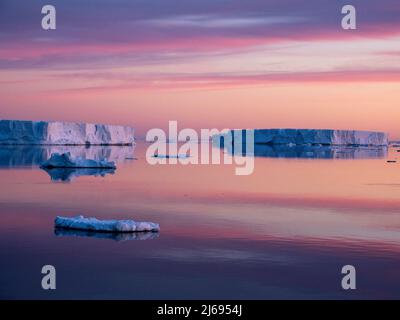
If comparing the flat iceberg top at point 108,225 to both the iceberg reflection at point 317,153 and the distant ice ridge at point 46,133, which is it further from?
the distant ice ridge at point 46,133

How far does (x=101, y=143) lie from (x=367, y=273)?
192ft

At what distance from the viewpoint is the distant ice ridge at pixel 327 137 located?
70.0 metres

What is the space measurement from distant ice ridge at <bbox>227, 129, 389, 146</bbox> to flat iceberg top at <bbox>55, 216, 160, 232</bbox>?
58.9m

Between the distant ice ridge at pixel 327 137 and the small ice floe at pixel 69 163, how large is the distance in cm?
4299

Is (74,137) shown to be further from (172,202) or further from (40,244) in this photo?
(40,244)

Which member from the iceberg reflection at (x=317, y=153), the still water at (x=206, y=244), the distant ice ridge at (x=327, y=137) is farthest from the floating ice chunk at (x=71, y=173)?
the distant ice ridge at (x=327, y=137)

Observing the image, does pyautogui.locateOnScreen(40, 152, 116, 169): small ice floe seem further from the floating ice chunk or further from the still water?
the still water

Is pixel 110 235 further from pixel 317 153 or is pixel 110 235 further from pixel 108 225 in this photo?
pixel 317 153

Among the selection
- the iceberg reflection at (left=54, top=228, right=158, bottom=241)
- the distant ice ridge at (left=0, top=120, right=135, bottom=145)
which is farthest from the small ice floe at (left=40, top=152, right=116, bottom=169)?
the distant ice ridge at (left=0, top=120, right=135, bottom=145)

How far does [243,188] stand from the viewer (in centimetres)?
2161

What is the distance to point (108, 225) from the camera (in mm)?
12125
